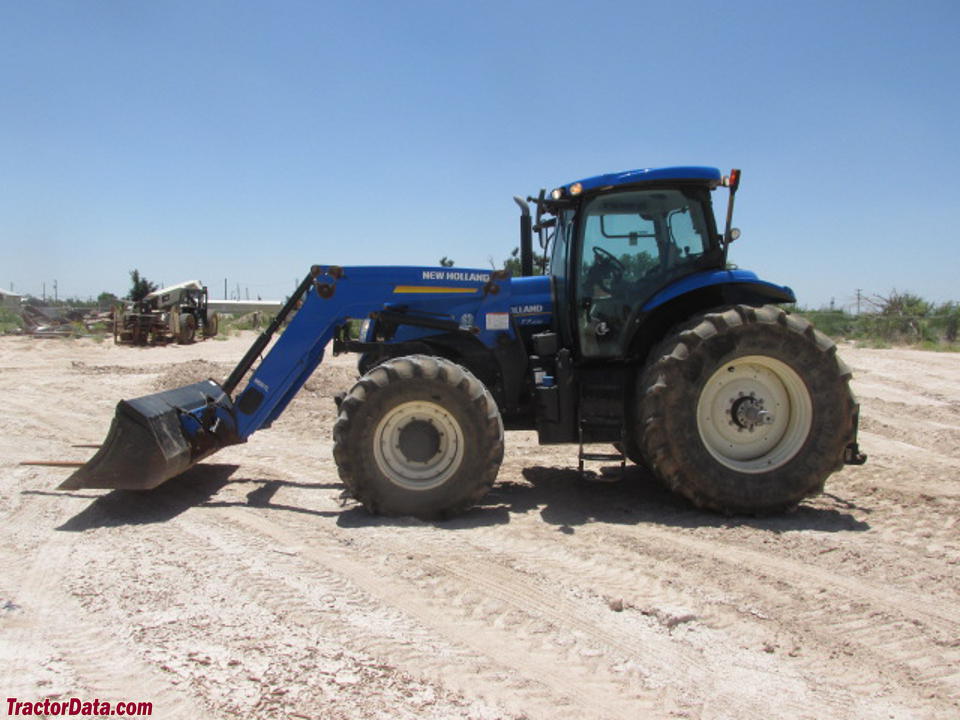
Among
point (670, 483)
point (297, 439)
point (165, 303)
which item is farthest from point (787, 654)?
point (165, 303)

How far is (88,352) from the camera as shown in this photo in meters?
20.6

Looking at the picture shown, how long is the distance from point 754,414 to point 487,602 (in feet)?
9.20

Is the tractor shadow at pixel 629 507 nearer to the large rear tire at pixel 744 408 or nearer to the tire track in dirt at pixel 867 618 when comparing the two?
the large rear tire at pixel 744 408

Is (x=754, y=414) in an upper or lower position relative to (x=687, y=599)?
upper

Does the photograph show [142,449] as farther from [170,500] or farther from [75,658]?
[75,658]

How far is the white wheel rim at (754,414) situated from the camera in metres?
5.34

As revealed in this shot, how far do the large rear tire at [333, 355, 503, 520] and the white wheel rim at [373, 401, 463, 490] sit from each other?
0.08ft

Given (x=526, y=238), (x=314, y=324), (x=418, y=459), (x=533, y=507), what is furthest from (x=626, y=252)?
(x=314, y=324)

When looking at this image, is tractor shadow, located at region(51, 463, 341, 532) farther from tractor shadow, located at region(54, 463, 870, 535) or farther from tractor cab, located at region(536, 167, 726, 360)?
tractor cab, located at region(536, 167, 726, 360)

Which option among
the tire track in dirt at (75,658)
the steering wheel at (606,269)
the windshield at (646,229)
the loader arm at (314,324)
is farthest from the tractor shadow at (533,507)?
the windshield at (646,229)

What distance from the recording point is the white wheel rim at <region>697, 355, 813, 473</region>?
5.34 meters

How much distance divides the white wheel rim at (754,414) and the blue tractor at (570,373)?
0.01 meters

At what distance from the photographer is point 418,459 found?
17.2ft

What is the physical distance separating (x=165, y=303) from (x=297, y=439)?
2137 centimetres
